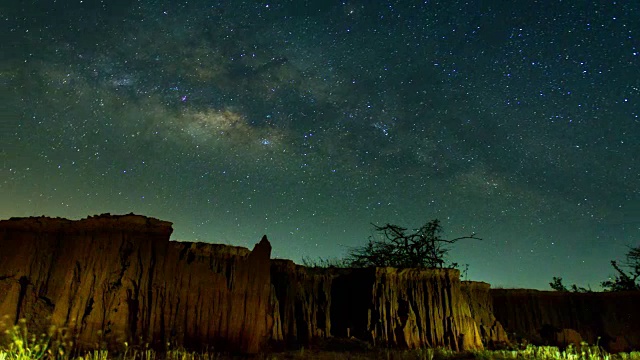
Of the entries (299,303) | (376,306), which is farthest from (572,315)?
(299,303)

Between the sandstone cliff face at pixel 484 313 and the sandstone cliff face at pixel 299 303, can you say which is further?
the sandstone cliff face at pixel 484 313

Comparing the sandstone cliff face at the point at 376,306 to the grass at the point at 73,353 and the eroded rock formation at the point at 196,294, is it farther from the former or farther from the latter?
the grass at the point at 73,353

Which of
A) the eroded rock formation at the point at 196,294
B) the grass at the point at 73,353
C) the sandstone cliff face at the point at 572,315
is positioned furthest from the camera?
the sandstone cliff face at the point at 572,315

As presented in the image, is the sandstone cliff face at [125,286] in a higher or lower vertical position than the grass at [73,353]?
higher

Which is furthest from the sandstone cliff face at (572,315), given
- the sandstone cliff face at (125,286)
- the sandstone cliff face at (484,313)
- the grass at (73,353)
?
the sandstone cliff face at (125,286)

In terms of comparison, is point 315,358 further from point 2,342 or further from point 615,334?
point 615,334

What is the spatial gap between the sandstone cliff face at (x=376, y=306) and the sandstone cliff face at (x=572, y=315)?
6.24 m

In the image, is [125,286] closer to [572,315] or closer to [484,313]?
[484,313]

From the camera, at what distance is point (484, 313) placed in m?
26.9

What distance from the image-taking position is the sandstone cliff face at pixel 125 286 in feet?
49.8

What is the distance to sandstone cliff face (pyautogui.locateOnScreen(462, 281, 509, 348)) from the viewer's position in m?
25.5

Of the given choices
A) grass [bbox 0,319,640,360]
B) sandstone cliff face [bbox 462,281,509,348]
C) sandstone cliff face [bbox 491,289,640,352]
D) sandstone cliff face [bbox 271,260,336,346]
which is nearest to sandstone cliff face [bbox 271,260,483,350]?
sandstone cliff face [bbox 271,260,336,346]

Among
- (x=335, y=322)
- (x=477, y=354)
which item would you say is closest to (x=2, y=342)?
(x=335, y=322)

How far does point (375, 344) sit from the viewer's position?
20922 millimetres
